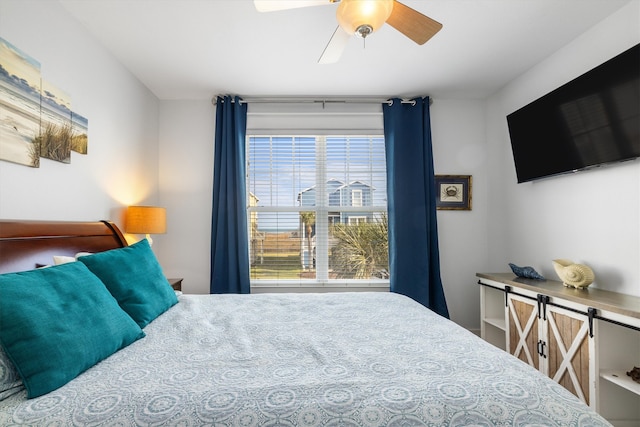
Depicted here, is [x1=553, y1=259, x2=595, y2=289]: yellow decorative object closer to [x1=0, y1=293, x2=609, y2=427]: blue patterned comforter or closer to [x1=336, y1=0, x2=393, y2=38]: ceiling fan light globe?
[x1=0, y1=293, x2=609, y2=427]: blue patterned comforter

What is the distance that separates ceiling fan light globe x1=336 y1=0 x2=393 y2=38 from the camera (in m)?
1.45

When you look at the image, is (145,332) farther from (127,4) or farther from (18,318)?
(127,4)

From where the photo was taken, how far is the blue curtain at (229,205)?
3.33 metres

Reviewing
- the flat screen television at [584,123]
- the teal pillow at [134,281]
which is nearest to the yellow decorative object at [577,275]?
the flat screen television at [584,123]

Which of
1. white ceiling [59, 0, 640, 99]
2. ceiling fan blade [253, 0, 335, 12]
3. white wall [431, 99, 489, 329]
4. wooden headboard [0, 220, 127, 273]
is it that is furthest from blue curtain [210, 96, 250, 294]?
white wall [431, 99, 489, 329]

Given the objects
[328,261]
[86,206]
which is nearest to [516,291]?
[328,261]

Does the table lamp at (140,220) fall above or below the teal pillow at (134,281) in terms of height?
above

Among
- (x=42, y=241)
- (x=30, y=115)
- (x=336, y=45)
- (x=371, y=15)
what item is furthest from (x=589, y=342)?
(x=30, y=115)

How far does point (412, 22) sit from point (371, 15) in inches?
11.9

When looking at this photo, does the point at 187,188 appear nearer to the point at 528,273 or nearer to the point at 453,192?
the point at 453,192

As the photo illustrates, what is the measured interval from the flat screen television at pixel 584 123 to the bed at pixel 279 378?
1648 millimetres

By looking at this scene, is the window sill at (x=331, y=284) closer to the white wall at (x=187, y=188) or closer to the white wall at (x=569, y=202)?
the white wall at (x=187, y=188)

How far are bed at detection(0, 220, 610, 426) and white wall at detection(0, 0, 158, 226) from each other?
1.08ft

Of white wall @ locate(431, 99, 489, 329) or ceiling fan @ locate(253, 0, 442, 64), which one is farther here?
white wall @ locate(431, 99, 489, 329)
